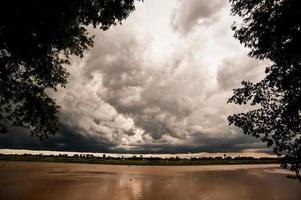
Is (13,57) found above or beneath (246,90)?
above

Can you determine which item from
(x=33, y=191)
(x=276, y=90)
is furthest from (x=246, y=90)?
(x=33, y=191)

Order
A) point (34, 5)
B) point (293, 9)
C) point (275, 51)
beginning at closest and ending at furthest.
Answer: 1. point (293, 9)
2. point (275, 51)
3. point (34, 5)

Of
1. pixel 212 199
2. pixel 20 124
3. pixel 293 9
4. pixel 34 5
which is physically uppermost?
pixel 34 5

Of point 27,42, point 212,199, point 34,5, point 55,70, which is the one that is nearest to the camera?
point 34,5

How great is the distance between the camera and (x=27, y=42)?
1631cm

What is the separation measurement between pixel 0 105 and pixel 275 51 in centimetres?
1503

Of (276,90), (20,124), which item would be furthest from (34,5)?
(276,90)

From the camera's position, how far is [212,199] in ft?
84.3

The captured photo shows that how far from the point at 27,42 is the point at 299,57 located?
11718 mm

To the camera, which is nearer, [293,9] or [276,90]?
[293,9]

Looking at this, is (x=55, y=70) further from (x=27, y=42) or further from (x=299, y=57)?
(x=299, y=57)

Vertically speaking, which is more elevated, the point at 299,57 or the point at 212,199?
the point at 299,57

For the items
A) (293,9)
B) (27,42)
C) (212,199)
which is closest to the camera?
(293,9)

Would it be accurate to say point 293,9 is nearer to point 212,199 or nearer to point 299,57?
point 299,57
